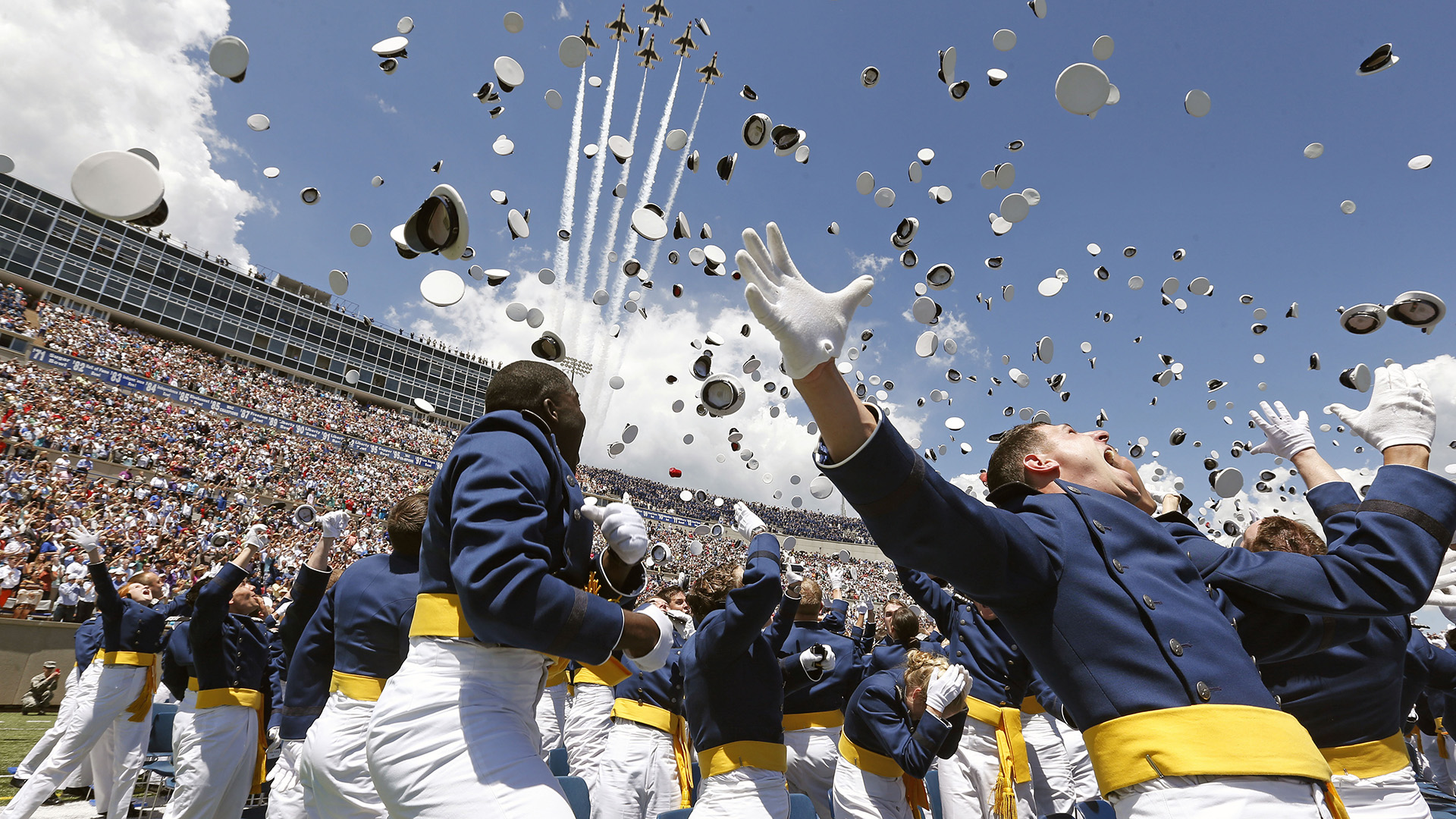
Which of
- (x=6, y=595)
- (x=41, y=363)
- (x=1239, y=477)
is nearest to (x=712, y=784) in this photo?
(x=1239, y=477)

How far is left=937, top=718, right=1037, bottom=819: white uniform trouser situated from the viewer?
4.91 meters

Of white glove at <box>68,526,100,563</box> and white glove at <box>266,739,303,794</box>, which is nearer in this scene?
white glove at <box>266,739,303,794</box>

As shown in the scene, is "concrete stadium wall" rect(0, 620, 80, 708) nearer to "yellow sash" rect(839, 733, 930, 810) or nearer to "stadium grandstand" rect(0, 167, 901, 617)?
"stadium grandstand" rect(0, 167, 901, 617)

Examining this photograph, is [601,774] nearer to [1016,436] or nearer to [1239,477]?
[1016,436]

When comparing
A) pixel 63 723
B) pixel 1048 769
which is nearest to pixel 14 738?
pixel 63 723

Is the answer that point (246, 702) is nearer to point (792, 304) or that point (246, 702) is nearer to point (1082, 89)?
point (792, 304)

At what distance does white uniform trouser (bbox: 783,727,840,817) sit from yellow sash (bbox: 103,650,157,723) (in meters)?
5.95

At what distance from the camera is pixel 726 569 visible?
4.15 meters

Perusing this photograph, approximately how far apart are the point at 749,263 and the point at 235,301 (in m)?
58.0

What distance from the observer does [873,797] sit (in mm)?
4137

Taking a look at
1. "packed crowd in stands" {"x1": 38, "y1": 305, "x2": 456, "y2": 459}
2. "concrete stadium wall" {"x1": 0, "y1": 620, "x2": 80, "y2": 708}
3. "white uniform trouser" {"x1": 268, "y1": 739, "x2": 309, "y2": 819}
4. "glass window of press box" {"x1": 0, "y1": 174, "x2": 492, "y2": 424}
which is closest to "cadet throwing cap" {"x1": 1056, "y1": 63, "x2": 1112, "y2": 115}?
"white uniform trouser" {"x1": 268, "y1": 739, "x2": 309, "y2": 819}

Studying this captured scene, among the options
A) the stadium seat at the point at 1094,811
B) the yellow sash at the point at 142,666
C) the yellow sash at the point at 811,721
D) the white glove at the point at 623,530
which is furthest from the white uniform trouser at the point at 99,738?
the stadium seat at the point at 1094,811

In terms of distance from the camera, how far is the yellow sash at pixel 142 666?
6.17m

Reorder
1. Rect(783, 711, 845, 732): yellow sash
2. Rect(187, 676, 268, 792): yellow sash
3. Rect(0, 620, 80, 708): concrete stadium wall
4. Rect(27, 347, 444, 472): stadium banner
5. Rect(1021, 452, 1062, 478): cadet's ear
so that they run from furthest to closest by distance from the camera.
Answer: Rect(27, 347, 444, 472): stadium banner, Rect(0, 620, 80, 708): concrete stadium wall, Rect(783, 711, 845, 732): yellow sash, Rect(187, 676, 268, 792): yellow sash, Rect(1021, 452, 1062, 478): cadet's ear
